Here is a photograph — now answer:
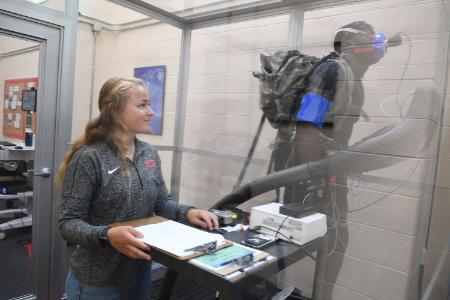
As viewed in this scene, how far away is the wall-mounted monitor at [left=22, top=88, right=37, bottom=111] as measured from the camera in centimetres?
195

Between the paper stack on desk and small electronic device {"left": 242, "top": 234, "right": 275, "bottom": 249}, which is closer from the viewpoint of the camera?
the paper stack on desk

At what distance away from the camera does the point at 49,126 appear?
1.98 metres

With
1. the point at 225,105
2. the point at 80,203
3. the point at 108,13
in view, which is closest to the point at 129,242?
the point at 80,203

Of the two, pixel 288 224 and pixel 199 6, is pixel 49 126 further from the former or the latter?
pixel 288 224

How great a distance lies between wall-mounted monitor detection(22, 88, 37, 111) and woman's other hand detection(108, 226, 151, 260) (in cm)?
143

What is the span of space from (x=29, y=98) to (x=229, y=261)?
173 centimetres

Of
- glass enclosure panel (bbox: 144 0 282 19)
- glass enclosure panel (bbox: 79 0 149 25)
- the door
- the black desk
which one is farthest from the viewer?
glass enclosure panel (bbox: 79 0 149 25)

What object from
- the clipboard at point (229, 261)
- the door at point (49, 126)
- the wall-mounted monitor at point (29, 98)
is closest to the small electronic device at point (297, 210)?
the clipboard at point (229, 261)

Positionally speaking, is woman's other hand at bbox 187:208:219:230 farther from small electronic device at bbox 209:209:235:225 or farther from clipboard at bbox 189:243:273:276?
clipboard at bbox 189:243:273:276

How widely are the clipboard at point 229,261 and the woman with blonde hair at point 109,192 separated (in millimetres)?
263

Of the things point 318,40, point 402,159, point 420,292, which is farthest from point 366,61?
point 420,292

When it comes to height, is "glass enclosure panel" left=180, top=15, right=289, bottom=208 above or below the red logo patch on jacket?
above

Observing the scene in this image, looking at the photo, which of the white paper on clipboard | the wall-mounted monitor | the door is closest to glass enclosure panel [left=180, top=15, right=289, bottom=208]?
the white paper on clipboard

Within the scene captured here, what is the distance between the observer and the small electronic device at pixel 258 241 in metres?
0.97
